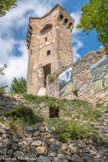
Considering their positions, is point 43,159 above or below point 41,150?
below

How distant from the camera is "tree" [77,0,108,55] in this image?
5.51m

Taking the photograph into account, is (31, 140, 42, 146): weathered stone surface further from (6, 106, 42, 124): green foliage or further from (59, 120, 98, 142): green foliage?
(6, 106, 42, 124): green foliage

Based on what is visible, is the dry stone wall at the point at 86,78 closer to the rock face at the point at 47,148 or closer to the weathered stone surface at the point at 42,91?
the weathered stone surface at the point at 42,91

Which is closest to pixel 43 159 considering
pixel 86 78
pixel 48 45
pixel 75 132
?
pixel 75 132

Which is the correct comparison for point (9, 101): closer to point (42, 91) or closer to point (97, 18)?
point (97, 18)

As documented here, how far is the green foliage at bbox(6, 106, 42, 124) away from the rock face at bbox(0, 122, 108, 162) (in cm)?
161

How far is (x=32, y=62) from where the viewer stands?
17.8 metres

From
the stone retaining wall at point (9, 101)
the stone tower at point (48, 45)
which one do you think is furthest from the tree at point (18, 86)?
the stone retaining wall at point (9, 101)

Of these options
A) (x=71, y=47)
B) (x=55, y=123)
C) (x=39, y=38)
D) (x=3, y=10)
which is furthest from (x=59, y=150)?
(x=39, y=38)

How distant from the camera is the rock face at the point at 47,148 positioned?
3598 millimetres

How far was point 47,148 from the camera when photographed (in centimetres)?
401

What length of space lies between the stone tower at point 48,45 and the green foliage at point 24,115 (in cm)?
889

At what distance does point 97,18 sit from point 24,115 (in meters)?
4.66

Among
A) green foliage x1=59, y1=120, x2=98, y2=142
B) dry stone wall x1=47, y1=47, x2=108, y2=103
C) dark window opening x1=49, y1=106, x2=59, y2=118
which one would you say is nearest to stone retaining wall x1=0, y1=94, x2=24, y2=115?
dark window opening x1=49, y1=106, x2=59, y2=118
